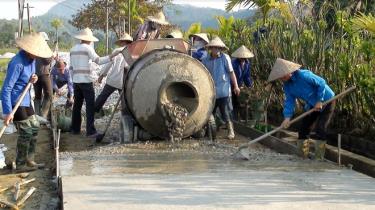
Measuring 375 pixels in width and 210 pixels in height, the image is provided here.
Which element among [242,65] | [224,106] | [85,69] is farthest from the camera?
[242,65]

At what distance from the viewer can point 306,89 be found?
734 cm

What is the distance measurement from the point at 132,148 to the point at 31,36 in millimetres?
2125

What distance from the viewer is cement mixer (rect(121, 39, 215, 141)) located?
826cm

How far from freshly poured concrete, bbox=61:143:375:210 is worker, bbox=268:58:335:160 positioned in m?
0.31

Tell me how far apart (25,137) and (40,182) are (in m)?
0.80

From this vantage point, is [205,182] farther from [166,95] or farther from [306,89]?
[166,95]

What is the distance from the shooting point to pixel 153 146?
8242mm

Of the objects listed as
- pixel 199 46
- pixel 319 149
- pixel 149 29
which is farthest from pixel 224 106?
pixel 319 149

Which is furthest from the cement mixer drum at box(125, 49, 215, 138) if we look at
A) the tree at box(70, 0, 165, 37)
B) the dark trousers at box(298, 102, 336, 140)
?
the tree at box(70, 0, 165, 37)

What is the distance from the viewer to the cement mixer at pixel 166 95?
8258mm

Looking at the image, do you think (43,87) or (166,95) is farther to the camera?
(43,87)

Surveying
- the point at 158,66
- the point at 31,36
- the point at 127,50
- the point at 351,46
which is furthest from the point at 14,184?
the point at 351,46

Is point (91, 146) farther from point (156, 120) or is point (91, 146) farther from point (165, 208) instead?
point (165, 208)

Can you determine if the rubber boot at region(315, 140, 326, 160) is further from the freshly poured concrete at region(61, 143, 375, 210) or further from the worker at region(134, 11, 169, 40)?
the worker at region(134, 11, 169, 40)
